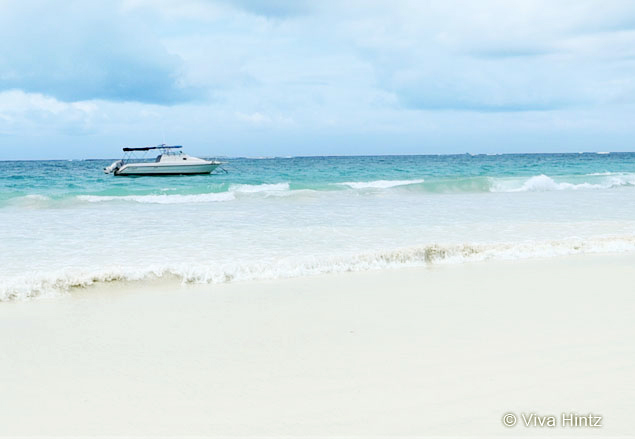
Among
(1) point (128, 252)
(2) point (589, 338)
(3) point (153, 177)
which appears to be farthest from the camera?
(3) point (153, 177)

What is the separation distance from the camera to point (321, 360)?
12.0 ft

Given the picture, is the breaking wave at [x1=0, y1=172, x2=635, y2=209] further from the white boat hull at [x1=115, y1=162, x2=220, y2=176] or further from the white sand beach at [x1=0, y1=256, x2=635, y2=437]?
the white sand beach at [x1=0, y1=256, x2=635, y2=437]

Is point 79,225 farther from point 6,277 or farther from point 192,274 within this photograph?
point 192,274

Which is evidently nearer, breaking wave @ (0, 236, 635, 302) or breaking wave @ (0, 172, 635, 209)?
breaking wave @ (0, 236, 635, 302)

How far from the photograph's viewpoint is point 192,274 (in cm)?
633

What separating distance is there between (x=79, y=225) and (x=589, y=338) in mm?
10243

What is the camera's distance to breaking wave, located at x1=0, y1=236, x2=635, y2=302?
19.4ft

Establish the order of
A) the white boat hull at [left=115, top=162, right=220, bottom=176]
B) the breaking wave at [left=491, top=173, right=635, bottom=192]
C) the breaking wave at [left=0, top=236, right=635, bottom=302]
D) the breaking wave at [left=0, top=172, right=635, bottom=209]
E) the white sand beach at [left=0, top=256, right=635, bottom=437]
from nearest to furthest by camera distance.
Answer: the white sand beach at [left=0, top=256, right=635, bottom=437] < the breaking wave at [left=0, top=236, right=635, bottom=302] < the breaking wave at [left=0, top=172, right=635, bottom=209] < the breaking wave at [left=491, top=173, right=635, bottom=192] < the white boat hull at [left=115, top=162, right=220, bottom=176]

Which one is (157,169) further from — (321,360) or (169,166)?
(321,360)

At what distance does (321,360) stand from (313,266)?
10.6 feet

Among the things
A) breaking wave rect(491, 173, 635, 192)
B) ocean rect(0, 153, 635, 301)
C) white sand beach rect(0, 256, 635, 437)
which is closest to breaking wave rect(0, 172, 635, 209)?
breaking wave rect(491, 173, 635, 192)

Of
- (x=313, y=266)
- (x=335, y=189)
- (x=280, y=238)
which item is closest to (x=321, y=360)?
(x=313, y=266)

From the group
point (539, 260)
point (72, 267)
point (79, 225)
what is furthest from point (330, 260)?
point (79, 225)

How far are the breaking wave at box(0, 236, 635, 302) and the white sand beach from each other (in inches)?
12.1
